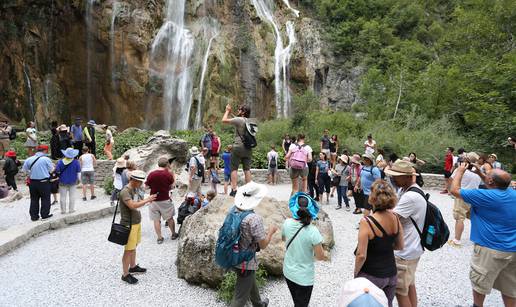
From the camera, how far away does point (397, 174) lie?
12.5 feet

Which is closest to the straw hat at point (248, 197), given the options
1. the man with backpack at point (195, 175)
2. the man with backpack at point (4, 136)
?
the man with backpack at point (195, 175)

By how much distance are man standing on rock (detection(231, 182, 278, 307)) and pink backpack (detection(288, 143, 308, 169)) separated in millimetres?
4640

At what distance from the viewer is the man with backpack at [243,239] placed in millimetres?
3680

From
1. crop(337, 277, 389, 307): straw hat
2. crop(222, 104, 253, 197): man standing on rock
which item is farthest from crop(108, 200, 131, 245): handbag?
crop(337, 277, 389, 307): straw hat

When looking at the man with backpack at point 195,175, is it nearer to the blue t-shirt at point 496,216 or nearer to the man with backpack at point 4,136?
the blue t-shirt at point 496,216

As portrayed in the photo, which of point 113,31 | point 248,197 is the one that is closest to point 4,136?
point 113,31

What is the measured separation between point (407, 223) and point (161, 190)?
4.48 m

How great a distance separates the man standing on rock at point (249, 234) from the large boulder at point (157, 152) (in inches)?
341

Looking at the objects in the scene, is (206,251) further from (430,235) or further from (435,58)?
(435,58)

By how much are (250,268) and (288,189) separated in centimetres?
971

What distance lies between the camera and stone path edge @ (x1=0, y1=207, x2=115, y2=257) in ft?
22.3

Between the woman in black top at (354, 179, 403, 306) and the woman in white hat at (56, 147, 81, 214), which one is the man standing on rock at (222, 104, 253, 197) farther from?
the woman in white hat at (56, 147, 81, 214)

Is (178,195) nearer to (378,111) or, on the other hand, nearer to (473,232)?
(473,232)

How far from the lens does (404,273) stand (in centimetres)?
375
